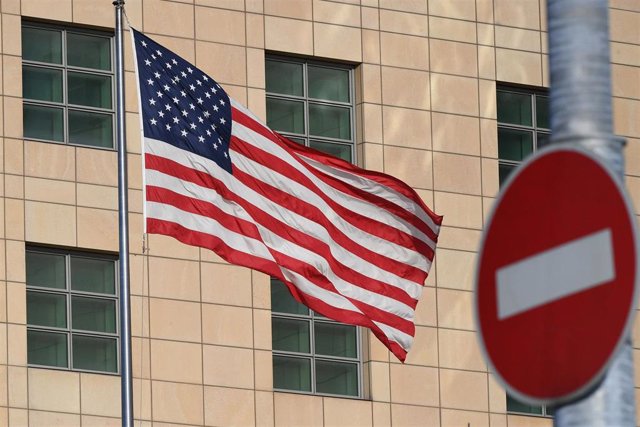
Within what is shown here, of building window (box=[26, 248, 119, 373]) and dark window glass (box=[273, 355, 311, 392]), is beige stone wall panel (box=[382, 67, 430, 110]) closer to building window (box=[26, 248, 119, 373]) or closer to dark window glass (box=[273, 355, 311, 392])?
dark window glass (box=[273, 355, 311, 392])

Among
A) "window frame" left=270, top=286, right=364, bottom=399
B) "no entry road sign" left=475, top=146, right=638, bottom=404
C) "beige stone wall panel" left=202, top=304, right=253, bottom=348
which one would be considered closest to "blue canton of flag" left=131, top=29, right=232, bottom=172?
"beige stone wall panel" left=202, top=304, right=253, bottom=348

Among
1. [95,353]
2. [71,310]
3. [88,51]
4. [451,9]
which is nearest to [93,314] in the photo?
[71,310]

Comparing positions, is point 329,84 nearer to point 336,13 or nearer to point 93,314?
point 336,13

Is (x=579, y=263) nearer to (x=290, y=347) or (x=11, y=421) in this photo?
(x=11, y=421)

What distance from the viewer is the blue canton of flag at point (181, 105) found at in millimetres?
21406

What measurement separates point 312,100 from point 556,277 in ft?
88.4

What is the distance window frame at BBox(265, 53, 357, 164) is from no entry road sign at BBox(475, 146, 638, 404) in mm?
26233

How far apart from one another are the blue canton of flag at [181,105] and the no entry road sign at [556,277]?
1491cm

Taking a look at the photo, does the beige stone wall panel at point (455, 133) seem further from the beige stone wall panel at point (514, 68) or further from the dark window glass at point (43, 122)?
the dark window glass at point (43, 122)

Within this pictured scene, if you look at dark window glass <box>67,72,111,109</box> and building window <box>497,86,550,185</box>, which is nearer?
dark window glass <box>67,72,111,109</box>

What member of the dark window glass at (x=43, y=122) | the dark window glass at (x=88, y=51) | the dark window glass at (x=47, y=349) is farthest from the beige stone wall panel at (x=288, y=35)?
the dark window glass at (x=47, y=349)

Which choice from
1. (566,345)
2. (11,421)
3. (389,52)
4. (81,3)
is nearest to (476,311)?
(566,345)

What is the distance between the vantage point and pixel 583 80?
6.50 m

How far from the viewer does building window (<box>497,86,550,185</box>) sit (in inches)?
1380
